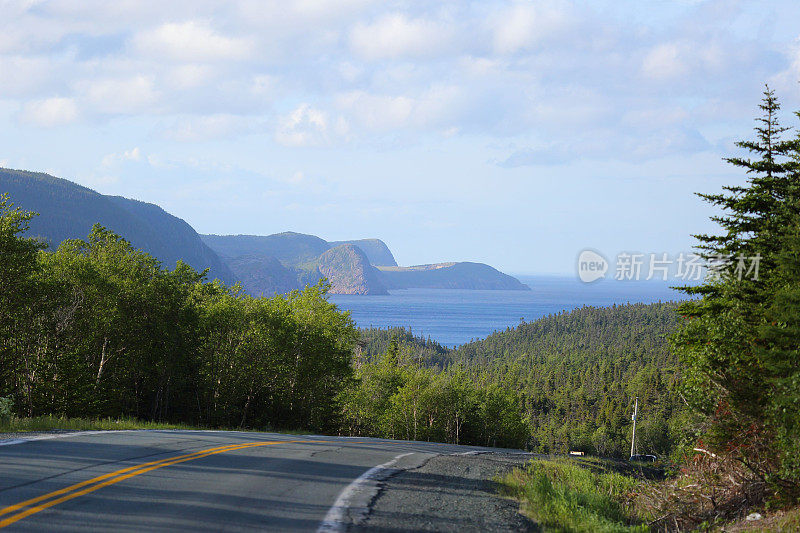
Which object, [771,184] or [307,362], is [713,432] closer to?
[771,184]

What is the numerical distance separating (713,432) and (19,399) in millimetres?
28479

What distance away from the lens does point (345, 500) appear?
845cm

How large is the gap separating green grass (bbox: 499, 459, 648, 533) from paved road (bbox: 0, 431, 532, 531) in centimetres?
247

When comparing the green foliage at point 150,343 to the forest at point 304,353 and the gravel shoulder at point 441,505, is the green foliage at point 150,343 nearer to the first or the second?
the forest at point 304,353

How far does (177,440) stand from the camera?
45.8 ft

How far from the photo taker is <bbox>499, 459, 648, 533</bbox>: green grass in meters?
8.96

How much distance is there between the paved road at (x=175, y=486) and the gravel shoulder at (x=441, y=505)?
0.30 m

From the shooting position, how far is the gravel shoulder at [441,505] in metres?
7.59

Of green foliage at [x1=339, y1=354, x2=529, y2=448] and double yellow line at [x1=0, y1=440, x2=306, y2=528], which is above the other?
double yellow line at [x1=0, y1=440, x2=306, y2=528]

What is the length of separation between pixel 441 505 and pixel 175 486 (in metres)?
3.80

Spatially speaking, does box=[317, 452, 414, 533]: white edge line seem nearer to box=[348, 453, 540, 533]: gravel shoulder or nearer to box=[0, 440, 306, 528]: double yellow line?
box=[348, 453, 540, 533]: gravel shoulder

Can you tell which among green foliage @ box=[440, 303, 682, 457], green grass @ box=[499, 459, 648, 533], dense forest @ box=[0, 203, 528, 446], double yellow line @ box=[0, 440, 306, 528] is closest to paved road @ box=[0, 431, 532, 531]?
double yellow line @ box=[0, 440, 306, 528]

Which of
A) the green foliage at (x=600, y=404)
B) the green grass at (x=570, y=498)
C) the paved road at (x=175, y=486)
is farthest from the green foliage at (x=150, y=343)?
the green foliage at (x=600, y=404)

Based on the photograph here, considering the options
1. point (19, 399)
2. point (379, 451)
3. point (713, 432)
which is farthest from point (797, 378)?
point (19, 399)
